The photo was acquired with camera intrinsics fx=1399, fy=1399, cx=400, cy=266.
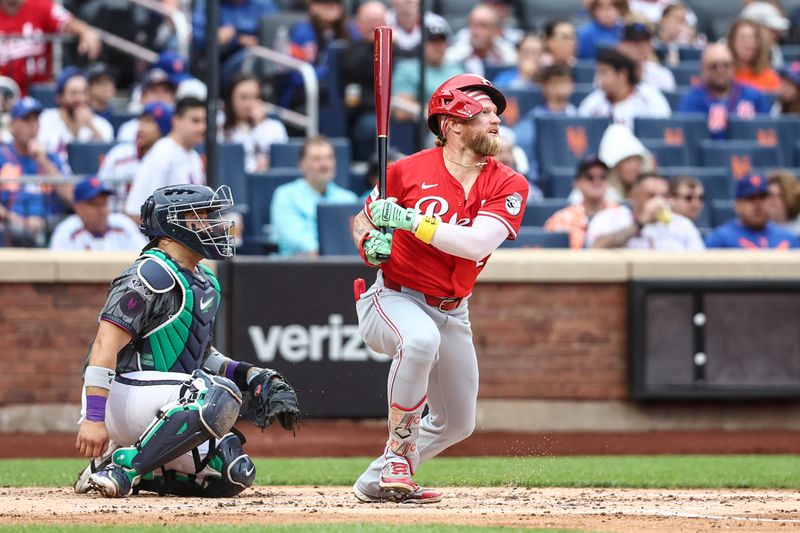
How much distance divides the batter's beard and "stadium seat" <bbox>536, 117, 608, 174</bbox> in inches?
225

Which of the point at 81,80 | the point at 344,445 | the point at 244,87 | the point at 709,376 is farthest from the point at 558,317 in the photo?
the point at 81,80

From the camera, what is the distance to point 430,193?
584cm

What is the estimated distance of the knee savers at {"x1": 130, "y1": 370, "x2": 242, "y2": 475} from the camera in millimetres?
5680

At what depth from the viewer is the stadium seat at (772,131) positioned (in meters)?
12.6

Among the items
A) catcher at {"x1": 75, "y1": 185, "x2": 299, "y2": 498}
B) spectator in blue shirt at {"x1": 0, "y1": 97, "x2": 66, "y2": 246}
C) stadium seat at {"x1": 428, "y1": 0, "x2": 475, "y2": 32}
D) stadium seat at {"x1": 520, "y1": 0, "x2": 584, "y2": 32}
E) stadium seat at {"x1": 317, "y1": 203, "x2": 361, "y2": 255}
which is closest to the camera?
catcher at {"x1": 75, "y1": 185, "x2": 299, "y2": 498}

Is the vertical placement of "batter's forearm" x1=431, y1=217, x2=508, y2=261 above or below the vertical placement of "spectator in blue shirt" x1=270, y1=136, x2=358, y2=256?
below

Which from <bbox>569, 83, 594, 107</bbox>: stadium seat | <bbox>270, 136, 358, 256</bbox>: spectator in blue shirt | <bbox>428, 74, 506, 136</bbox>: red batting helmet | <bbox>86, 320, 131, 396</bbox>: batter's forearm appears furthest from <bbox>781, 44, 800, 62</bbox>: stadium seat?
<bbox>86, 320, 131, 396</bbox>: batter's forearm

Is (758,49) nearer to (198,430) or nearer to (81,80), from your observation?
(81,80)

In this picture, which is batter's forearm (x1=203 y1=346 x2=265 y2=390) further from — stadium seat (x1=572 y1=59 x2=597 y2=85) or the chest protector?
stadium seat (x1=572 y1=59 x2=597 y2=85)

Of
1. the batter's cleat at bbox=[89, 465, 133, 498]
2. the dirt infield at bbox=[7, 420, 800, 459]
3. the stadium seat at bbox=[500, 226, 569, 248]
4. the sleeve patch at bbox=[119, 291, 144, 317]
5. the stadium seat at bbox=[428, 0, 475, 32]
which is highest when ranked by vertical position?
the stadium seat at bbox=[428, 0, 475, 32]

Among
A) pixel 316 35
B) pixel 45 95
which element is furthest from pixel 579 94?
pixel 45 95

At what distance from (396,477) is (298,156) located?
19.4 ft

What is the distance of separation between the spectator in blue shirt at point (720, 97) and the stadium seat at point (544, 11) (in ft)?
8.02

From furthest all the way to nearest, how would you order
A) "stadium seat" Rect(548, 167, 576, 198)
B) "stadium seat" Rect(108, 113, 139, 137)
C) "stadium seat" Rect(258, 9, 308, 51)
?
"stadium seat" Rect(258, 9, 308, 51), "stadium seat" Rect(108, 113, 139, 137), "stadium seat" Rect(548, 167, 576, 198)
